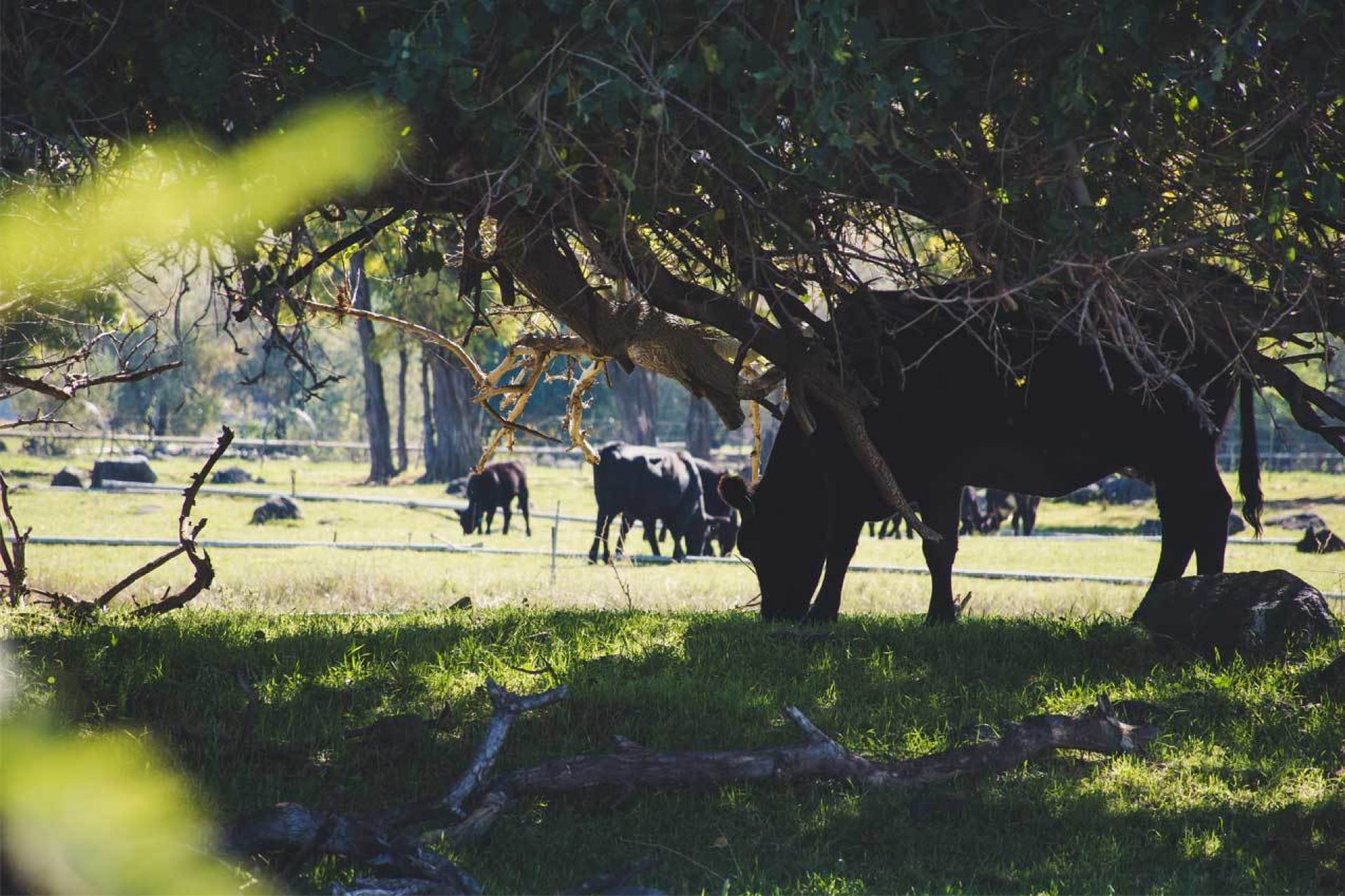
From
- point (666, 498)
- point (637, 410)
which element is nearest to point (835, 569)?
point (666, 498)

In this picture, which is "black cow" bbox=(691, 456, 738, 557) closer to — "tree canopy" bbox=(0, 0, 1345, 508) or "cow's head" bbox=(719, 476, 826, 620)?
"cow's head" bbox=(719, 476, 826, 620)

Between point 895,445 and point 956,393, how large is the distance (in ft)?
1.92

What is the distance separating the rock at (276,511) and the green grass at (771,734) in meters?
22.3

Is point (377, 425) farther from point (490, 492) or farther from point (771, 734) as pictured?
point (771, 734)

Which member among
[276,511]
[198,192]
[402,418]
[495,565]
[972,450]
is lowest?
[495,565]

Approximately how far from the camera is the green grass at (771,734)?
5.39m

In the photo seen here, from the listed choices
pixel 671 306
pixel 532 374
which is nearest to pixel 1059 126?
pixel 671 306

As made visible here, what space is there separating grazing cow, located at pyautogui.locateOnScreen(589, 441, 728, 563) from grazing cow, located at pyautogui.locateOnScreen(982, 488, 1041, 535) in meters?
7.98

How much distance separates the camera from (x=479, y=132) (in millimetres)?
5582

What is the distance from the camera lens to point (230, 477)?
46219mm

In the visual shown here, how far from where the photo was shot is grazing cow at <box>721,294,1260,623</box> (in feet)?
29.2

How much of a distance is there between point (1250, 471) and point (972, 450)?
6.89 feet

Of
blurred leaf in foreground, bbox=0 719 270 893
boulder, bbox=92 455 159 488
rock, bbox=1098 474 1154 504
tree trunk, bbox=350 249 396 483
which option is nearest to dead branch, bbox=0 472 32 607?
blurred leaf in foreground, bbox=0 719 270 893

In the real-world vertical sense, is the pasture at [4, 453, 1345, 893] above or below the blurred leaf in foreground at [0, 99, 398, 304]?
below
